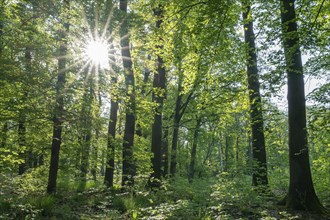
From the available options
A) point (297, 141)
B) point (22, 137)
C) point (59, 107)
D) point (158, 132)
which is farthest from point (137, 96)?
point (297, 141)

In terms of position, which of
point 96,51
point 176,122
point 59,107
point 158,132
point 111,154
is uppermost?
point 96,51

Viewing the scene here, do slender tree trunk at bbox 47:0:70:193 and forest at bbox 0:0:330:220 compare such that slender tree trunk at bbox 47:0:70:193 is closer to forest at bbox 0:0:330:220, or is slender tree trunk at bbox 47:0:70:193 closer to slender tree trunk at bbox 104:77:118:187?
forest at bbox 0:0:330:220

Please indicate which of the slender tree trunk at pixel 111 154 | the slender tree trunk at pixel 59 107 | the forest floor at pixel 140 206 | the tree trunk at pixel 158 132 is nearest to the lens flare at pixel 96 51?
the slender tree trunk at pixel 59 107

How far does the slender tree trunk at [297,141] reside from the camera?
25.5 ft

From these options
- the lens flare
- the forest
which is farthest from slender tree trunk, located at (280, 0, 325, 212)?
the lens flare

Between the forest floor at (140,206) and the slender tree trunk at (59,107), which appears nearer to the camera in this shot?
the forest floor at (140,206)

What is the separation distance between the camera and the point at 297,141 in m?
8.13

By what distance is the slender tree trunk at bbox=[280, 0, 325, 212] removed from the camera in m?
7.76

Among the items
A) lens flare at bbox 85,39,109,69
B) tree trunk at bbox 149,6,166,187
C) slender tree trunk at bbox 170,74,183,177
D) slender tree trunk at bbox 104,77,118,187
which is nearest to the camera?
lens flare at bbox 85,39,109,69

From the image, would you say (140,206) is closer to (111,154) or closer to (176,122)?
(111,154)

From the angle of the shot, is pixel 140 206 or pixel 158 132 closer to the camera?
pixel 140 206

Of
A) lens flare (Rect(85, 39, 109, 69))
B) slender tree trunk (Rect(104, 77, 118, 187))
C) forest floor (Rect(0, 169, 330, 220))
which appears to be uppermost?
lens flare (Rect(85, 39, 109, 69))

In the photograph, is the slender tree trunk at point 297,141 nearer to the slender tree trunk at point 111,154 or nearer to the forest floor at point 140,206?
the forest floor at point 140,206

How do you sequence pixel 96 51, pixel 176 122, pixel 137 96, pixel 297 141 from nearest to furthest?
pixel 297 141 < pixel 96 51 < pixel 137 96 < pixel 176 122
